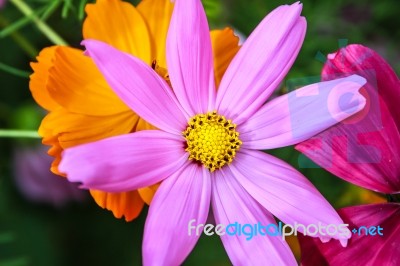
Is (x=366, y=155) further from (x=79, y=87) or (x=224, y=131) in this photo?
(x=79, y=87)

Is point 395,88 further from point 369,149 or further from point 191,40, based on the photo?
point 191,40

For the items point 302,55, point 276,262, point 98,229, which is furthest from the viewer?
point 98,229

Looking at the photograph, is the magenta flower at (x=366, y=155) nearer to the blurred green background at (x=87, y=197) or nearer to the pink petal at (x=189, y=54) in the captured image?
the pink petal at (x=189, y=54)

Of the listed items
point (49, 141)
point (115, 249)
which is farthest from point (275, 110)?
point (115, 249)

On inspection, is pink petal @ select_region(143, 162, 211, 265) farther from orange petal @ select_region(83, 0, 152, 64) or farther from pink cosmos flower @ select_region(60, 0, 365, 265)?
orange petal @ select_region(83, 0, 152, 64)

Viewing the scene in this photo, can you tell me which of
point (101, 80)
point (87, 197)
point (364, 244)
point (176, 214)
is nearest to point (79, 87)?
point (101, 80)

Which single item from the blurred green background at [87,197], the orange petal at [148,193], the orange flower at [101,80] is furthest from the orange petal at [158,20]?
the blurred green background at [87,197]
